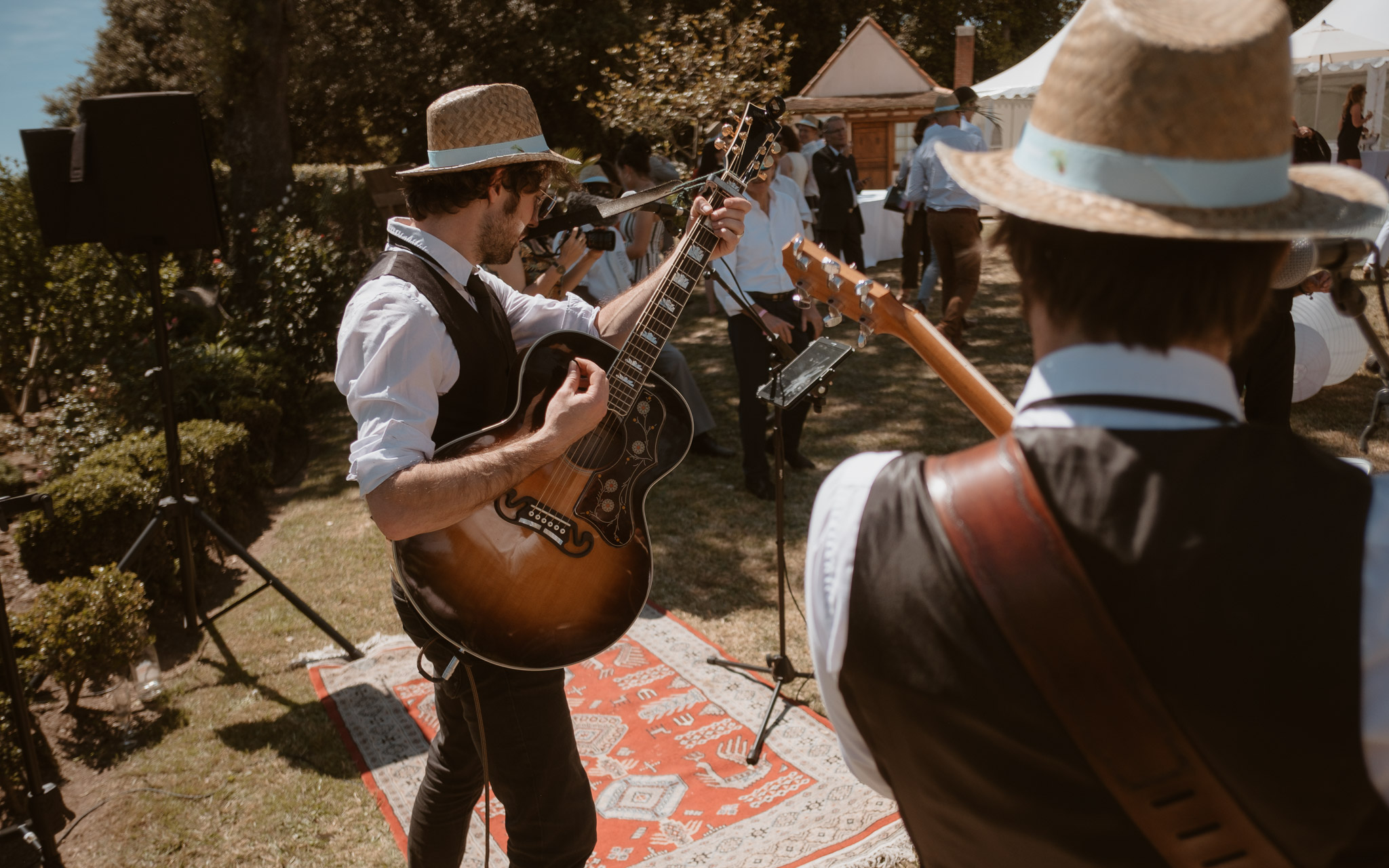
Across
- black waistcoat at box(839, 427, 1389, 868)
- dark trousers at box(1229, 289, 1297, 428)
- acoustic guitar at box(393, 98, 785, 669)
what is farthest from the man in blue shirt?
black waistcoat at box(839, 427, 1389, 868)

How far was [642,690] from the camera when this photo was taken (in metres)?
3.79

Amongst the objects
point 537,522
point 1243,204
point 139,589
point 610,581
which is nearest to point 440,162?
point 537,522

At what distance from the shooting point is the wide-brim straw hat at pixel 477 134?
2086 millimetres

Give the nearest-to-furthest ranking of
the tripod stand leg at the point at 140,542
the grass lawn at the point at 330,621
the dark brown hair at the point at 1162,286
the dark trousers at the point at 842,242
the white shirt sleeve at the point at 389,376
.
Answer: the dark brown hair at the point at 1162,286, the white shirt sleeve at the point at 389,376, the grass lawn at the point at 330,621, the tripod stand leg at the point at 140,542, the dark trousers at the point at 842,242

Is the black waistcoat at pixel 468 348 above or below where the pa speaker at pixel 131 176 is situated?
below

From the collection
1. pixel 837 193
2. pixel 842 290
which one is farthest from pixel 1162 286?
pixel 837 193

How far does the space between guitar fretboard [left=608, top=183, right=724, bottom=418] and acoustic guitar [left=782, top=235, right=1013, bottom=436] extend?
0.31 meters

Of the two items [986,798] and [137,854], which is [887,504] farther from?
[137,854]

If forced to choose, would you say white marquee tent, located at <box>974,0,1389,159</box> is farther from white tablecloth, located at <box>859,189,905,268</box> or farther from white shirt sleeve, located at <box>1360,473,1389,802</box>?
white shirt sleeve, located at <box>1360,473,1389,802</box>

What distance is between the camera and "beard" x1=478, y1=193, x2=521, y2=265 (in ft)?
7.01

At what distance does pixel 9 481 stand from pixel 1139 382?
21.8ft

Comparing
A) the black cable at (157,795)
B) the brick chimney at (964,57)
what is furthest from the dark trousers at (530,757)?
the brick chimney at (964,57)

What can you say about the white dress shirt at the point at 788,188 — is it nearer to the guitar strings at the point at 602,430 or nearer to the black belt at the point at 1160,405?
the guitar strings at the point at 602,430

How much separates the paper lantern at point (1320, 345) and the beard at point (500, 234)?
5634 millimetres
